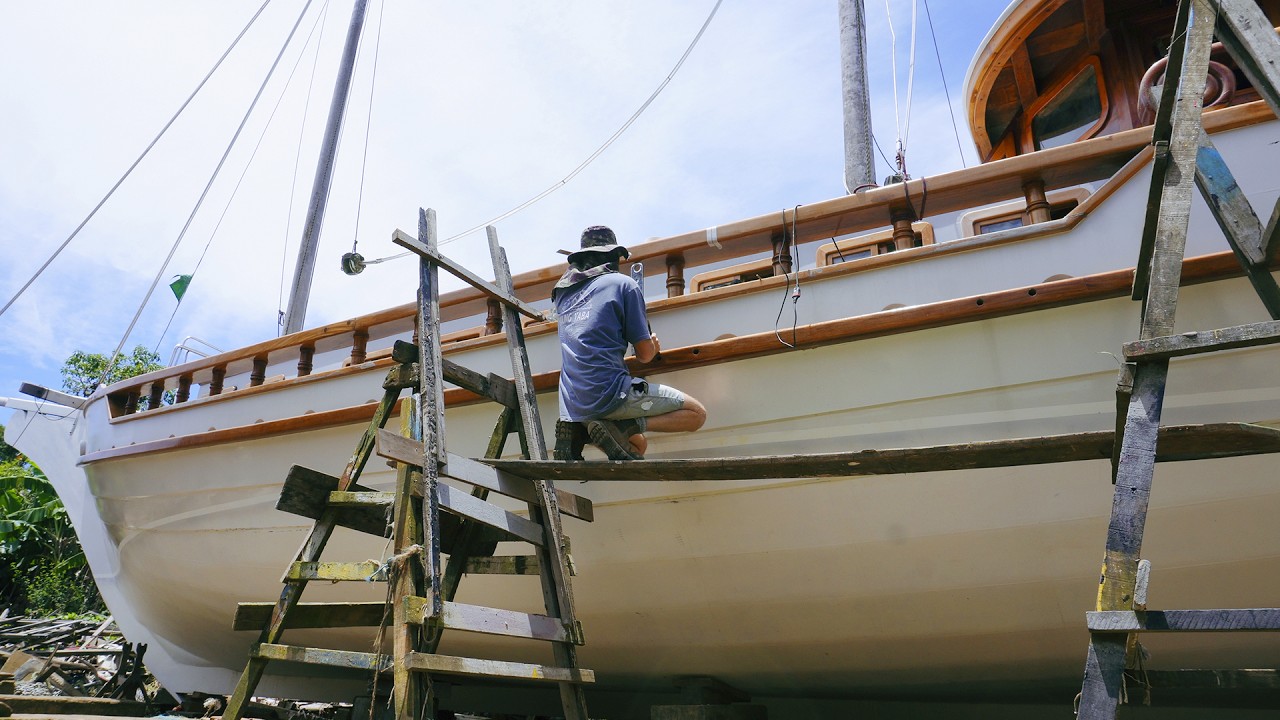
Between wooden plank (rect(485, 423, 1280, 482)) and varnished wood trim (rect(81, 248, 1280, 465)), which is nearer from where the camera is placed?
wooden plank (rect(485, 423, 1280, 482))

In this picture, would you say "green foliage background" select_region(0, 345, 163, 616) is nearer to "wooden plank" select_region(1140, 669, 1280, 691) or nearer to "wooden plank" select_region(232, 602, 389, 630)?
"wooden plank" select_region(232, 602, 389, 630)

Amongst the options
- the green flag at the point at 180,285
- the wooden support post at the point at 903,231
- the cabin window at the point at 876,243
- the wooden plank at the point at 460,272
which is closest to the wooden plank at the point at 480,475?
the wooden plank at the point at 460,272

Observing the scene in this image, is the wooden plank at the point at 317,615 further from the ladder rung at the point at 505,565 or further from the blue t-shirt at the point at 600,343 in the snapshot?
the blue t-shirt at the point at 600,343

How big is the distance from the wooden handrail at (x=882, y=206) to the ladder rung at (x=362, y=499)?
2.84 feet

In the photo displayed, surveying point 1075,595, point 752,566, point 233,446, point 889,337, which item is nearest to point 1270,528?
point 1075,595

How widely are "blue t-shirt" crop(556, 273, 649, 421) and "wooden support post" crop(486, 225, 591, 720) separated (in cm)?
22

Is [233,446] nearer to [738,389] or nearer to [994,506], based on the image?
[738,389]

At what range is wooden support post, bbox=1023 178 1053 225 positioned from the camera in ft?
8.82

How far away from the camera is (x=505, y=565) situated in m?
2.83

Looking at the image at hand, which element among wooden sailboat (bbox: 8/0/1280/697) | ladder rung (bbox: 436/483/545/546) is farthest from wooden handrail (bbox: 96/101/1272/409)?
ladder rung (bbox: 436/483/545/546)

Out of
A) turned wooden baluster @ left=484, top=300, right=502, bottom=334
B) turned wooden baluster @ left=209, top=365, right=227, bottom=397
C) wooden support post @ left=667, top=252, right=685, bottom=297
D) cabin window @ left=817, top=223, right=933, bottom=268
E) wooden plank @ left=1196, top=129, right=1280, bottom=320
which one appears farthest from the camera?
turned wooden baluster @ left=209, top=365, right=227, bottom=397

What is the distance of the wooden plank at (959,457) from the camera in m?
1.81

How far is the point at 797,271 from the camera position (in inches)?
112

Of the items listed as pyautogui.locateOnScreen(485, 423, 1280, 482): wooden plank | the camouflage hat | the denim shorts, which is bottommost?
pyautogui.locateOnScreen(485, 423, 1280, 482): wooden plank
